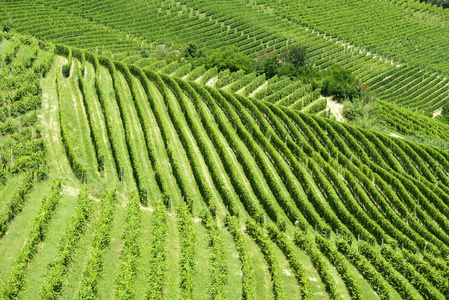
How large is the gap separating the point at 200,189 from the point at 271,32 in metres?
79.1

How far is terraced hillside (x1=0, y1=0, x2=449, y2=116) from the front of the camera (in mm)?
94562

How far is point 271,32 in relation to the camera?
4496 inches

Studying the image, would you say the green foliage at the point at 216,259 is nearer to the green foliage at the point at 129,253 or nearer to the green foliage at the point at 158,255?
the green foliage at the point at 158,255

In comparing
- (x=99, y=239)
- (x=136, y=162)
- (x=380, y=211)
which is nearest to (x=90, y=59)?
(x=136, y=162)

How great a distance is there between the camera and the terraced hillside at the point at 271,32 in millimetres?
94562

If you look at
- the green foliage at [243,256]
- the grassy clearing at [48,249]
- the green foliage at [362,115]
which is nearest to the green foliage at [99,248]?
the grassy clearing at [48,249]

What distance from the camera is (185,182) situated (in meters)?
43.6

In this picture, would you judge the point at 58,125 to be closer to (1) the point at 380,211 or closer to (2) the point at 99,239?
(2) the point at 99,239

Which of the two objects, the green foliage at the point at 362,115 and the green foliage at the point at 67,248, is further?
the green foliage at the point at 362,115

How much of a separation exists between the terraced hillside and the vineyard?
2103 centimetres

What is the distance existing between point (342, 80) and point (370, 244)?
4195 cm

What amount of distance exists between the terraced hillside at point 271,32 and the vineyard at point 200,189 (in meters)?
21.0

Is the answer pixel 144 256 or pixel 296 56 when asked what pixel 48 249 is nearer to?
pixel 144 256

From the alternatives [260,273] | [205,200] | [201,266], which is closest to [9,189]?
[201,266]
